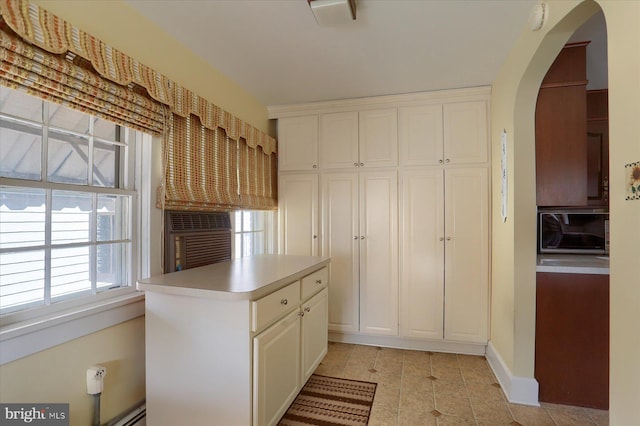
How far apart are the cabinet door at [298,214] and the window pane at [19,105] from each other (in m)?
2.14

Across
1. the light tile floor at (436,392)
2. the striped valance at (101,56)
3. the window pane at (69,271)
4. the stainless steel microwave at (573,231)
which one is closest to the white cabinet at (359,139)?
the striped valance at (101,56)

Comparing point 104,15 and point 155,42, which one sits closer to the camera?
point 104,15

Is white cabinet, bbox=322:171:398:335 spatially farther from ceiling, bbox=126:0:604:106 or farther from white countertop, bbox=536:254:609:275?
white countertop, bbox=536:254:609:275

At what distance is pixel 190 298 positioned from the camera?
4.91 feet

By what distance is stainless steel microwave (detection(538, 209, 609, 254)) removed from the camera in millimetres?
2537

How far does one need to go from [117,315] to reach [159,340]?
0.30 m

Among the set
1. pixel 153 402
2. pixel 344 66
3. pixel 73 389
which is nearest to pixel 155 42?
pixel 344 66

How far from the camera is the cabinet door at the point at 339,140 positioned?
3.12 m

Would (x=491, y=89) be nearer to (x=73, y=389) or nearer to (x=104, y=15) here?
(x=104, y=15)

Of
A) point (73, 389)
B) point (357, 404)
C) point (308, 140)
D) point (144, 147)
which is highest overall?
point (308, 140)

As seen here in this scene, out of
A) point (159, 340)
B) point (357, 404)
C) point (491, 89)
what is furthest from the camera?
point (491, 89)

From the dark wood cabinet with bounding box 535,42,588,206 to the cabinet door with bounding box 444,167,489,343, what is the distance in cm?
68

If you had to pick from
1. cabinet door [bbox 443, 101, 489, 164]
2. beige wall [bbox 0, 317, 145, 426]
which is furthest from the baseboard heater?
cabinet door [bbox 443, 101, 489, 164]

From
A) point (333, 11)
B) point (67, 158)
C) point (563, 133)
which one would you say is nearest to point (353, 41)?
point (333, 11)
